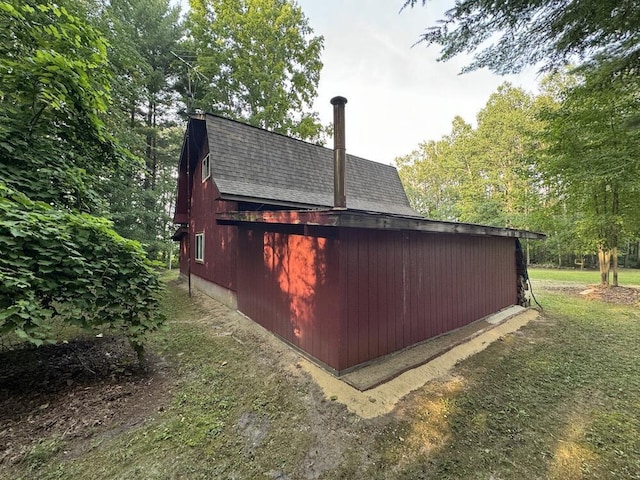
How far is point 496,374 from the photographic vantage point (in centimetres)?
359

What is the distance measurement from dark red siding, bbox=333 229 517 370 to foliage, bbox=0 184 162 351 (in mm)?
2646

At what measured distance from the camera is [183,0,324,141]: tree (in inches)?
578

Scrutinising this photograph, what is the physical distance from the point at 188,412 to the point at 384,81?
33.4 feet

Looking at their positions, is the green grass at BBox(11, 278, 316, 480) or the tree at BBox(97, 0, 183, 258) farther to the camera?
the tree at BBox(97, 0, 183, 258)

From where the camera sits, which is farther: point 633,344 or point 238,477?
point 633,344

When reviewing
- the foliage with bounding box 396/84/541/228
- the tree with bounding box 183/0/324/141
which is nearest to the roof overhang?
the tree with bounding box 183/0/324/141

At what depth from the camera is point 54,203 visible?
393cm

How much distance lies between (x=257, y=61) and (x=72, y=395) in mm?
16851

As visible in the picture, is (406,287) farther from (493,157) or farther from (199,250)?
(493,157)

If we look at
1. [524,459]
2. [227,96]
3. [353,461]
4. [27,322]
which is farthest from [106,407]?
[227,96]

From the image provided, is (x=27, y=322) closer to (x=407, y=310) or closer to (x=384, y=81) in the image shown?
(x=407, y=310)

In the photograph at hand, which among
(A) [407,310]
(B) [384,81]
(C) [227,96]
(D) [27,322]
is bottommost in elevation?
(A) [407,310]

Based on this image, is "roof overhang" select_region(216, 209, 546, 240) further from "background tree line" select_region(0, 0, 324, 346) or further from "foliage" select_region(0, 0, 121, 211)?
"foliage" select_region(0, 0, 121, 211)

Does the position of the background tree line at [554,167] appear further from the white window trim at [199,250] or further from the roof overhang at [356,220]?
the white window trim at [199,250]
